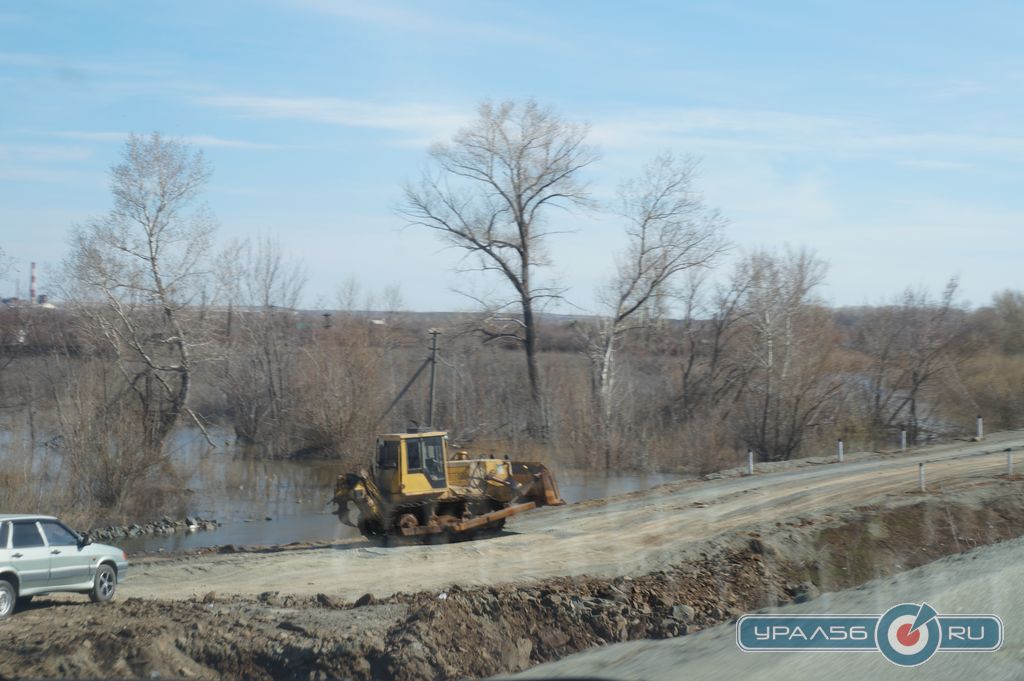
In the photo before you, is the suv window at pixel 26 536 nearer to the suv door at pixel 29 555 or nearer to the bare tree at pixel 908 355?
the suv door at pixel 29 555

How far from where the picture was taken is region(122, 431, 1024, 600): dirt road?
56.4 feet

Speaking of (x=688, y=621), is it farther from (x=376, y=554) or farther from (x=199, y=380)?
(x=199, y=380)

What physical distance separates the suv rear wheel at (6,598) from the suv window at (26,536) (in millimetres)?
518

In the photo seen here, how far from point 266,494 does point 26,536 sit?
86.3ft

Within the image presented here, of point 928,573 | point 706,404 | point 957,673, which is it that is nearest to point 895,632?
point 957,673

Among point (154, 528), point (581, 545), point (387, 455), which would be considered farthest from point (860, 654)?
point (154, 528)

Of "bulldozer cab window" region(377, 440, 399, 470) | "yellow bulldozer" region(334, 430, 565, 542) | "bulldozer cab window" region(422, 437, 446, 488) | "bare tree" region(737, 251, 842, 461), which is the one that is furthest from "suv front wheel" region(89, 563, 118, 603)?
"bare tree" region(737, 251, 842, 461)

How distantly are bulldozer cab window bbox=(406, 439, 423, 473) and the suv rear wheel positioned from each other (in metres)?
11.3

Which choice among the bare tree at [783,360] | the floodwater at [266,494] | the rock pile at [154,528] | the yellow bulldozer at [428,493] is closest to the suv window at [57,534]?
the yellow bulldozer at [428,493]

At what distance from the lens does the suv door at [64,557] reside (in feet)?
42.3

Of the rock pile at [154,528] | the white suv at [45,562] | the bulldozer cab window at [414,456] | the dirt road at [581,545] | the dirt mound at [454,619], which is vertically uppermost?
the bulldozer cab window at [414,456]

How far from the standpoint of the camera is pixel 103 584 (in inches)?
551

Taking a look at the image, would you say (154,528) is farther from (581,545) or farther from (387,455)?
(581,545)

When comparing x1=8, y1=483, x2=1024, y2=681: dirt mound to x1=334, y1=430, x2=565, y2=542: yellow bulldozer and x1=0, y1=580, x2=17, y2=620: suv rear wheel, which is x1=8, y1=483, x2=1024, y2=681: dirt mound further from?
x1=334, y1=430, x2=565, y2=542: yellow bulldozer
